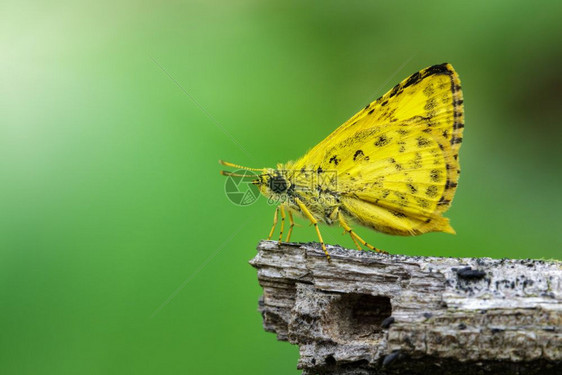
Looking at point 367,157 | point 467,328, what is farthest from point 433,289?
point 367,157

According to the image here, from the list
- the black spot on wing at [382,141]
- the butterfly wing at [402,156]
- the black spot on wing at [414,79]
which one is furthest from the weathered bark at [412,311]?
the black spot on wing at [414,79]

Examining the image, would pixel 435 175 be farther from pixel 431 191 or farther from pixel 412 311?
pixel 412 311

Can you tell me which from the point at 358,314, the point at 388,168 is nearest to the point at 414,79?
the point at 388,168

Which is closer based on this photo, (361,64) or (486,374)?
(486,374)

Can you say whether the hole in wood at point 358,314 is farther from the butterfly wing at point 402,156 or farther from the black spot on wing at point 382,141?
the black spot on wing at point 382,141

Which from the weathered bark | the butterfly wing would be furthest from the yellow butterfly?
the weathered bark

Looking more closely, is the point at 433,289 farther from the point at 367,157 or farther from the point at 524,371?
the point at 367,157
